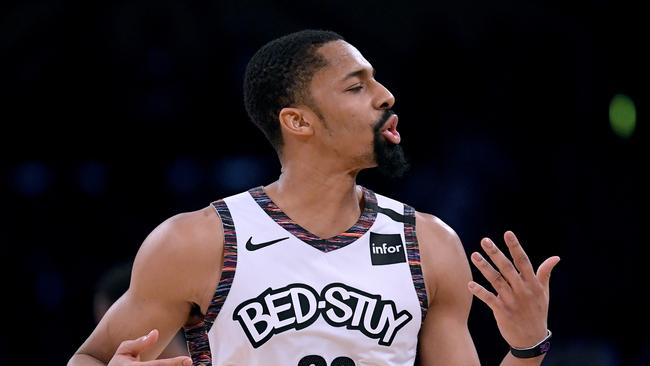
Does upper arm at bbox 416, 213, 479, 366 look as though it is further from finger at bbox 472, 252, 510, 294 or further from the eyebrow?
the eyebrow

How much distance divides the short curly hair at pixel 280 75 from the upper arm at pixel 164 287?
1.81 ft

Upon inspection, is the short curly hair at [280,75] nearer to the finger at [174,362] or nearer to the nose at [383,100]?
the nose at [383,100]

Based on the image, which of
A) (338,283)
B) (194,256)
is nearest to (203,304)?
(194,256)

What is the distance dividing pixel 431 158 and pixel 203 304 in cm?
381

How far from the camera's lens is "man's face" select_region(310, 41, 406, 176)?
363 cm

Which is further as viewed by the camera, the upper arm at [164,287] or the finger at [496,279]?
the upper arm at [164,287]

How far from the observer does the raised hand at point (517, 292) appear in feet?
10.6

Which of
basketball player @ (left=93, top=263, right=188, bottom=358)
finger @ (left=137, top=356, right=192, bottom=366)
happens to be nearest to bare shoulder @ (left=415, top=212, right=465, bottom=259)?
finger @ (left=137, top=356, right=192, bottom=366)

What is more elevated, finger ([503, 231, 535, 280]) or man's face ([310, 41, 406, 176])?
man's face ([310, 41, 406, 176])

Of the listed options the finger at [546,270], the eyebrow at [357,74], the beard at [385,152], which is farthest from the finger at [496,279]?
the eyebrow at [357,74]

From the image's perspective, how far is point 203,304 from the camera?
3.50 m

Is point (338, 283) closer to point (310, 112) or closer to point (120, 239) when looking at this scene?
point (310, 112)

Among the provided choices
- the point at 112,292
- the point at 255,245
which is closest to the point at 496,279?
the point at 255,245

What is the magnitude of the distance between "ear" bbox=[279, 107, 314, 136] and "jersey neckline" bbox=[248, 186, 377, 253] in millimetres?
243
